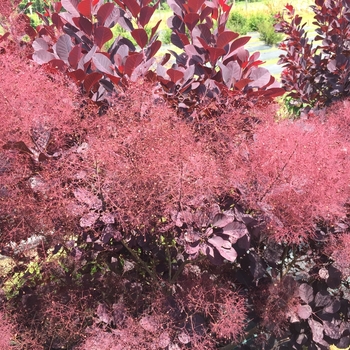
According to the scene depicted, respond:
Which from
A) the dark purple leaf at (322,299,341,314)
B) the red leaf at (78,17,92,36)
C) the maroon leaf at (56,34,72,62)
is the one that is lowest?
the dark purple leaf at (322,299,341,314)

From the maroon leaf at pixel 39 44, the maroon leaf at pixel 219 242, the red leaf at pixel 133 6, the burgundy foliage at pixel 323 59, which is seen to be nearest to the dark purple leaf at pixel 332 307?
the maroon leaf at pixel 219 242

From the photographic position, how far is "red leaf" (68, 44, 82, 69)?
1.49m

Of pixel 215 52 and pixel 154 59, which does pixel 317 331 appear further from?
pixel 154 59

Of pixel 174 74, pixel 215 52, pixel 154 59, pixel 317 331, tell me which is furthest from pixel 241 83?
pixel 317 331

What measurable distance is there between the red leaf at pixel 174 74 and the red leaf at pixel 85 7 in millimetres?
418

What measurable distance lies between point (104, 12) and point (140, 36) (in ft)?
0.55

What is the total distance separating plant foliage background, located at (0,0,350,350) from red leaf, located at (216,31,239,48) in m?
0.01

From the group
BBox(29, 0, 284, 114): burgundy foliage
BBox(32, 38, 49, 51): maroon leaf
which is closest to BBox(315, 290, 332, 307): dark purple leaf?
BBox(29, 0, 284, 114): burgundy foliage

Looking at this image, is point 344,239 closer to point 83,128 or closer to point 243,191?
point 243,191

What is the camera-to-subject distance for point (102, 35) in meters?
1.62

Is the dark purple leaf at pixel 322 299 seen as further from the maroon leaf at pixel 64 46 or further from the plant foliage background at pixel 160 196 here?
the maroon leaf at pixel 64 46

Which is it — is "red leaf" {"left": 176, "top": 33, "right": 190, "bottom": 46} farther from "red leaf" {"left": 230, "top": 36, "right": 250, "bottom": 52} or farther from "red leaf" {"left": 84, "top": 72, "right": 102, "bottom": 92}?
"red leaf" {"left": 84, "top": 72, "right": 102, "bottom": 92}

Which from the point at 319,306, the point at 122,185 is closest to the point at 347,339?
the point at 319,306

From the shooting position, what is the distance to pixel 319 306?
5.37ft
